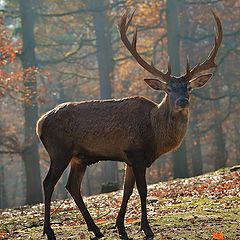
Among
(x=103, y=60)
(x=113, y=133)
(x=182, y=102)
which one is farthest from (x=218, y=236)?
(x=103, y=60)

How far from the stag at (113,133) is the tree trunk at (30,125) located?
1232 centimetres

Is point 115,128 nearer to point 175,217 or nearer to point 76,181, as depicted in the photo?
point 76,181

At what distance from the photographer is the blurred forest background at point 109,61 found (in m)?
21.0

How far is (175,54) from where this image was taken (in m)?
21.8

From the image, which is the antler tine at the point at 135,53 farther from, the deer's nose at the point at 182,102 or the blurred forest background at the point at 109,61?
the blurred forest background at the point at 109,61

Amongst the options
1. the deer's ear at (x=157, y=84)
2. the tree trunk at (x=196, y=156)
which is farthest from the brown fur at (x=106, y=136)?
the tree trunk at (x=196, y=156)

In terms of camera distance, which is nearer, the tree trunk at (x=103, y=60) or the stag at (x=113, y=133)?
the stag at (x=113, y=133)

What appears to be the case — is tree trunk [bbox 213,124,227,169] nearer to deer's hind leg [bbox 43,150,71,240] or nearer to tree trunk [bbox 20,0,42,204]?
tree trunk [bbox 20,0,42,204]

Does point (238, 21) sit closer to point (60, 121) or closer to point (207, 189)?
point (207, 189)

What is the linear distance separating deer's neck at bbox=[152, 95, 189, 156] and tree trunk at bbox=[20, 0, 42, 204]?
12766mm

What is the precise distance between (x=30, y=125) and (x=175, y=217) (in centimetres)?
1391

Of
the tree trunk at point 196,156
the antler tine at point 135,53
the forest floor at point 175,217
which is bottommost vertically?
the tree trunk at point 196,156

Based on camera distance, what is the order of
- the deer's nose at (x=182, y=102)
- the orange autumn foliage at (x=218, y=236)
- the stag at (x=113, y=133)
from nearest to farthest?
1. the orange autumn foliage at (x=218, y=236)
2. the deer's nose at (x=182, y=102)
3. the stag at (x=113, y=133)

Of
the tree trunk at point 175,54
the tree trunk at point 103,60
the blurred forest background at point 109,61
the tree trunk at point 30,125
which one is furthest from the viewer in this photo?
the tree trunk at point 103,60
